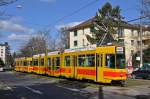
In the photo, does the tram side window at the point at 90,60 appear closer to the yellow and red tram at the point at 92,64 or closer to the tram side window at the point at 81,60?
the yellow and red tram at the point at 92,64

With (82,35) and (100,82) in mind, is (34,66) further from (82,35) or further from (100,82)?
(82,35)

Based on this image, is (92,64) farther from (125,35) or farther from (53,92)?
(125,35)

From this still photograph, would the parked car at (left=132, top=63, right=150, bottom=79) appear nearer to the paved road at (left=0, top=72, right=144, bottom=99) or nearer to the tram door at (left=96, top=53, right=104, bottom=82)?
the tram door at (left=96, top=53, right=104, bottom=82)

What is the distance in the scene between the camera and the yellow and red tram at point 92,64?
100 feet

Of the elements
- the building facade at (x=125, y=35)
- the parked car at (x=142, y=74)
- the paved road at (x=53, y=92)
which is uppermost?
the building facade at (x=125, y=35)

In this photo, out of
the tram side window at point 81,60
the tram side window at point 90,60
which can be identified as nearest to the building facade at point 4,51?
the tram side window at point 81,60

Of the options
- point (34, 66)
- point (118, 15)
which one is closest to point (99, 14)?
point (118, 15)

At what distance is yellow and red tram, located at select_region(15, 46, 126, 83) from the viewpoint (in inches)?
1204

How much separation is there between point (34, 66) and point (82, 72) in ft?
89.4

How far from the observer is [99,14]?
85.1 m

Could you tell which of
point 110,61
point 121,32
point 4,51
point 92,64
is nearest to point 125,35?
point 121,32

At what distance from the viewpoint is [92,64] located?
33188 mm

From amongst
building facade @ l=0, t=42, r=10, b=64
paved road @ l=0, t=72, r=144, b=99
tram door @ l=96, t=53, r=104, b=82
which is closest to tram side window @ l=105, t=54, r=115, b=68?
tram door @ l=96, t=53, r=104, b=82

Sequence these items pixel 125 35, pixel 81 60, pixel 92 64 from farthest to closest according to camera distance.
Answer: pixel 125 35 → pixel 81 60 → pixel 92 64
